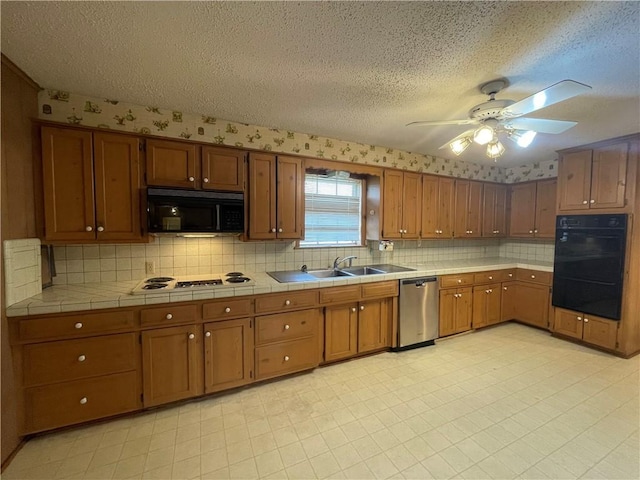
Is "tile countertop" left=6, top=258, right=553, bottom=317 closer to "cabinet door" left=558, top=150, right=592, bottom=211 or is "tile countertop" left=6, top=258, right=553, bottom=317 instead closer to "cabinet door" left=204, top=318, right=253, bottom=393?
"cabinet door" left=204, top=318, right=253, bottom=393

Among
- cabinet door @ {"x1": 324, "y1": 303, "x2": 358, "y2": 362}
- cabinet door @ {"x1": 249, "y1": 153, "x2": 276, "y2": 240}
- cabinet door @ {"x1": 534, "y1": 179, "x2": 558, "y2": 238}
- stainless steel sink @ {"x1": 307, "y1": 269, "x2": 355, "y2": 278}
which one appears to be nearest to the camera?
cabinet door @ {"x1": 249, "y1": 153, "x2": 276, "y2": 240}

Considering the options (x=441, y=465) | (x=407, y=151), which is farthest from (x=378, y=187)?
(x=441, y=465)

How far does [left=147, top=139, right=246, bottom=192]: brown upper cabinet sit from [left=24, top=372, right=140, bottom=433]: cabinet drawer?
61.1 inches

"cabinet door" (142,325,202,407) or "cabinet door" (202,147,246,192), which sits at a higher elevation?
"cabinet door" (202,147,246,192)

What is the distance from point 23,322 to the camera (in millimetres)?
1734

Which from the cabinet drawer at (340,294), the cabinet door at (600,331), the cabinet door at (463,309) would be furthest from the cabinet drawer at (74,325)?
the cabinet door at (600,331)

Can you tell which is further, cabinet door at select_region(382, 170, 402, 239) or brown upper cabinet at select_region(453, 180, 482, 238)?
brown upper cabinet at select_region(453, 180, 482, 238)

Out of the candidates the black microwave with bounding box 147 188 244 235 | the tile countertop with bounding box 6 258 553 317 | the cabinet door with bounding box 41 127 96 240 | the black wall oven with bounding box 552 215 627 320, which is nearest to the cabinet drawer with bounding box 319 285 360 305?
the tile countertop with bounding box 6 258 553 317

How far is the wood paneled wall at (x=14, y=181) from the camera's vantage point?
1.65 m

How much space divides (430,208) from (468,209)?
0.77 metres

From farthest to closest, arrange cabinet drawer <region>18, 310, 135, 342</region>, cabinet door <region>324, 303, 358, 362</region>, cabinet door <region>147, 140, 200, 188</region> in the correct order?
cabinet door <region>324, 303, 358, 362</region> → cabinet door <region>147, 140, 200, 188</region> → cabinet drawer <region>18, 310, 135, 342</region>

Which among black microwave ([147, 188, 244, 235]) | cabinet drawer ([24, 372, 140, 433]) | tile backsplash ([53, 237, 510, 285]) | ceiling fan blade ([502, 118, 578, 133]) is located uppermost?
ceiling fan blade ([502, 118, 578, 133])

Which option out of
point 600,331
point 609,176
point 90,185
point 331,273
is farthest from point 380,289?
point 609,176

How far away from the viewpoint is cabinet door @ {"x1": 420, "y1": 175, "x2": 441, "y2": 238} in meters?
3.68
